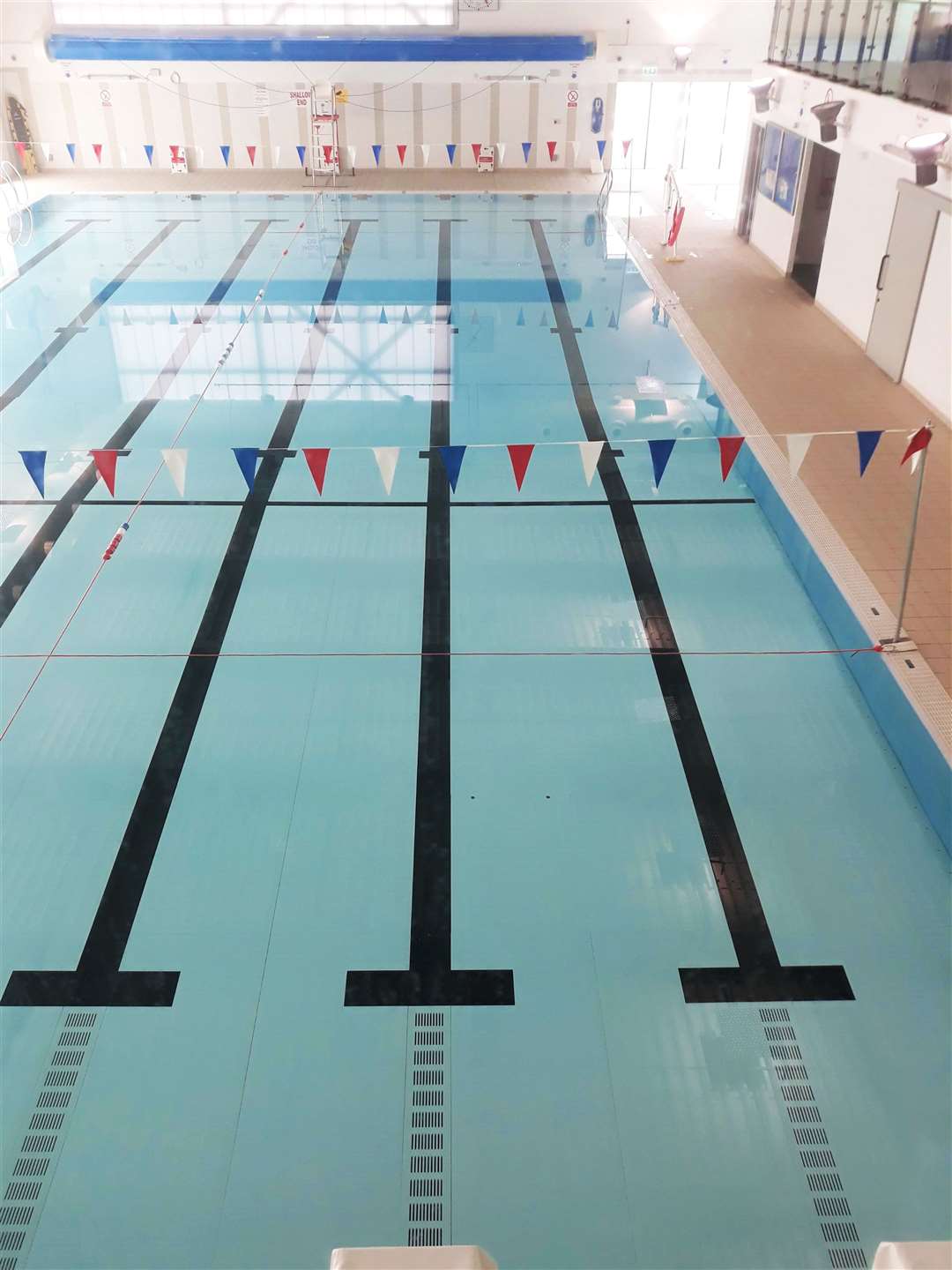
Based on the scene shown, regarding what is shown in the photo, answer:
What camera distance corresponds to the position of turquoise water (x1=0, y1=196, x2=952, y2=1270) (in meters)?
3.44

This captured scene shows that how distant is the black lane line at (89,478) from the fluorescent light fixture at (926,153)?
6880mm

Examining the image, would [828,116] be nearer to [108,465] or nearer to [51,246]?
[108,465]

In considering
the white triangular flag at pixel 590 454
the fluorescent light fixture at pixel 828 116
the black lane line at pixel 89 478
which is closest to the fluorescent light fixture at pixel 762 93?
the fluorescent light fixture at pixel 828 116

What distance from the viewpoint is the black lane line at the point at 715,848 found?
414 cm

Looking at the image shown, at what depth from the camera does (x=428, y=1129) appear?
142 inches

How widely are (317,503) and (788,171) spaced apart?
8.83 meters

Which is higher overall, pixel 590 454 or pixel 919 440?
pixel 919 440

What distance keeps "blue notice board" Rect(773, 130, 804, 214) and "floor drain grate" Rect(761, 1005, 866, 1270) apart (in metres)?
11.6

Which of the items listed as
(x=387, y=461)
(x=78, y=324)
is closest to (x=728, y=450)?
(x=387, y=461)

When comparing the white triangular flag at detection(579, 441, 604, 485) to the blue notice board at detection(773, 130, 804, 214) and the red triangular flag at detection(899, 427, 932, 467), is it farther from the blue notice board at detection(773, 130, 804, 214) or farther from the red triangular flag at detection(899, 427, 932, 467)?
the blue notice board at detection(773, 130, 804, 214)

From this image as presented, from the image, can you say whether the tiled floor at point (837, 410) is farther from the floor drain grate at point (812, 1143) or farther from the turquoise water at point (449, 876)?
the floor drain grate at point (812, 1143)

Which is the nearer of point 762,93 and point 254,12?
point 762,93

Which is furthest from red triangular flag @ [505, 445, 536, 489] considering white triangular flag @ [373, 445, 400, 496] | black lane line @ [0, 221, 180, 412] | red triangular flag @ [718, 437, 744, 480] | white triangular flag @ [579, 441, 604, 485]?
black lane line @ [0, 221, 180, 412]

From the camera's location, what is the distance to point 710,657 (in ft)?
20.2
